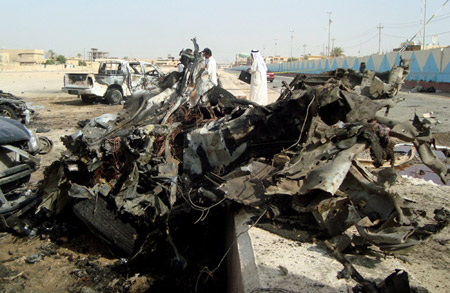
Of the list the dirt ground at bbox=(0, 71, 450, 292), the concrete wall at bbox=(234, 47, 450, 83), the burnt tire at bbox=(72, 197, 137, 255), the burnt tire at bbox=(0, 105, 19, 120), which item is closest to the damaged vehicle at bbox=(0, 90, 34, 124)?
the burnt tire at bbox=(0, 105, 19, 120)

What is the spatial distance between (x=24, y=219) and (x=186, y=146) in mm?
2360

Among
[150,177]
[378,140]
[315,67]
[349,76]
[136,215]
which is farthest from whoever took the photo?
[315,67]

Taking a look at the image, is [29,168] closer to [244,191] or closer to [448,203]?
[244,191]

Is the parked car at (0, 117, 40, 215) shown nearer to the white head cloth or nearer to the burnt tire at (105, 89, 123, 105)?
the white head cloth

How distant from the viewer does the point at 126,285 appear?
12.4 feet

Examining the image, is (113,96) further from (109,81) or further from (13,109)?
(13,109)

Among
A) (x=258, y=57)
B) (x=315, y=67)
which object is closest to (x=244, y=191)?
(x=258, y=57)

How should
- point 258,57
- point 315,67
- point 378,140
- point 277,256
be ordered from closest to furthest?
1. point 277,256
2. point 378,140
3. point 258,57
4. point 315,67

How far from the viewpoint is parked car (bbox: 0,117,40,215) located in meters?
4.61

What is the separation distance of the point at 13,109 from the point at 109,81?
5.69 meters

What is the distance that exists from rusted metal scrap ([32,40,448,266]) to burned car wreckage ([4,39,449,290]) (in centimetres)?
1

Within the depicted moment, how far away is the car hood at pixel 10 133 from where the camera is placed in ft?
15.9

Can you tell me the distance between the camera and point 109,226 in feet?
13.7

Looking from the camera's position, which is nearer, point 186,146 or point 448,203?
point 448,203
